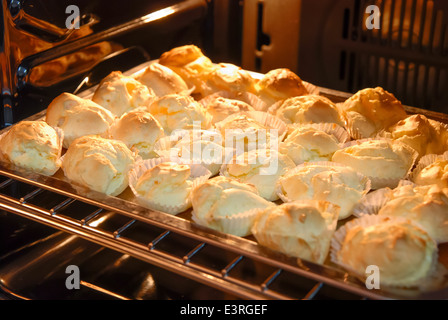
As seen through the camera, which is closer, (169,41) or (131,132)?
(131,132)

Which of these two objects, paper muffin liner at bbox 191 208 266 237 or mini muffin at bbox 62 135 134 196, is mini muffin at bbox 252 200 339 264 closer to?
paper muffin liner at bbox 191 208 266 237

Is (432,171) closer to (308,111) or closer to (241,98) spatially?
(308,111)

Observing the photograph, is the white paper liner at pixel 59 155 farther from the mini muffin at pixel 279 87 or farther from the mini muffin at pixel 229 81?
the mini muffin at pixel 279 87

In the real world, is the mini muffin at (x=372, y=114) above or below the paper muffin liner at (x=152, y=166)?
above

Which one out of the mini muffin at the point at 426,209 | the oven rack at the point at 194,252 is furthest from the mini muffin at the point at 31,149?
the mini muffin at the point at 426,209
